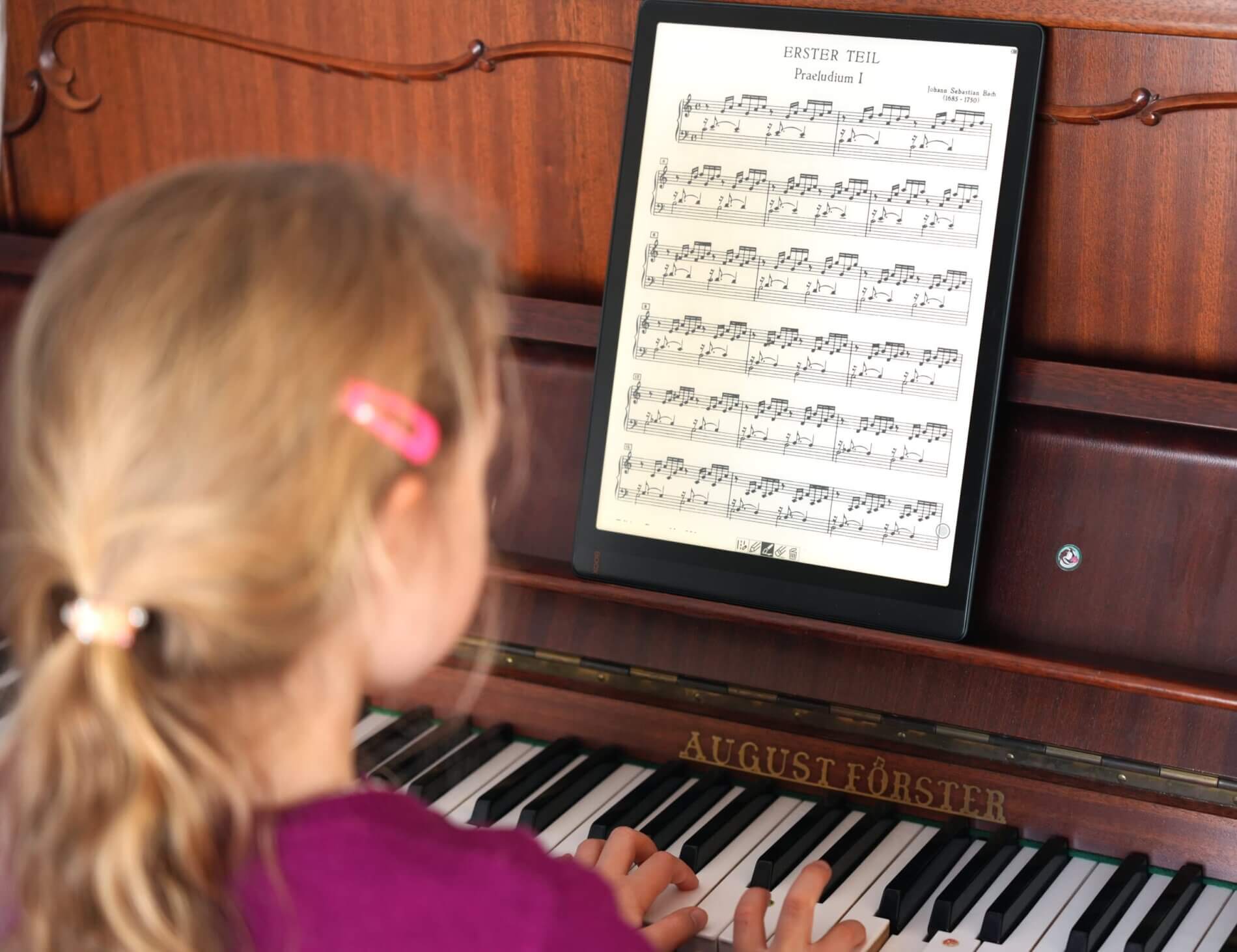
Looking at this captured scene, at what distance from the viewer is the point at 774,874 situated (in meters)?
1.47

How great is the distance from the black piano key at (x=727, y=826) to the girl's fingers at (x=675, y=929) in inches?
5.1

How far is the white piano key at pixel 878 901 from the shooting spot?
137 cm

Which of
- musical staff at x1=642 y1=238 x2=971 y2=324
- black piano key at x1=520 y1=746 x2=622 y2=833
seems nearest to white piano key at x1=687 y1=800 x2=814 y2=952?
black piano key at x1=520 y1=746 x2=622 y2=833

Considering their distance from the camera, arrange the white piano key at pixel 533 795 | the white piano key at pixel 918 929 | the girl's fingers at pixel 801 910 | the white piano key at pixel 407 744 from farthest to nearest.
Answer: the white piano key at pixel 407 744 < the white piano key at pixel 533 795 < the white piano key at pixel 918 929 < the girl's fingers at pixel 801 910

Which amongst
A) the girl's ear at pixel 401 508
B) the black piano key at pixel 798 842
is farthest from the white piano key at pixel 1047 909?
the girl's ear at pixel 401 508

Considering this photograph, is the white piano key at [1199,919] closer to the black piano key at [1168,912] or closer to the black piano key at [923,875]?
the black piano key at [1168,912]

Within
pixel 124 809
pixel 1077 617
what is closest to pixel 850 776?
pixel 1077 617

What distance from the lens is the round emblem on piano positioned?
1.54 meters

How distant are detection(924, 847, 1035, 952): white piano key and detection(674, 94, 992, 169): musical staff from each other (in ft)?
2.45

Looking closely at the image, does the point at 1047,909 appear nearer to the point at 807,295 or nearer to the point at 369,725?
the point at 807,295

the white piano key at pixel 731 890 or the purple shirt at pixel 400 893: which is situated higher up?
the purple shirt at pixel 400 893

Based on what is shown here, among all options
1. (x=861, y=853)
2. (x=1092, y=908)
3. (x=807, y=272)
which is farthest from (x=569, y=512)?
(x=1092, y=908)

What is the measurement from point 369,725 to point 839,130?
932 millimetres

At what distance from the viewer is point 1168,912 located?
138 centimetres
